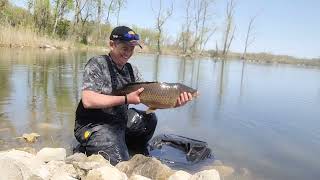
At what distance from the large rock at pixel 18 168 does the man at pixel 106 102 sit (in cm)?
122

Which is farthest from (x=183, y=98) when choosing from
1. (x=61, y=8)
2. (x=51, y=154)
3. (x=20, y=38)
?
(x=61, y=8)

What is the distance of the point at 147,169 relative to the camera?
13.8 ft

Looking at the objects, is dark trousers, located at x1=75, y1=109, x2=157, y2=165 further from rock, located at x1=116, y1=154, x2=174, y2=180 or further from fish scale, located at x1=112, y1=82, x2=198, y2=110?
fish scale, located at x1=112, y1=82, x2=198, y2=110

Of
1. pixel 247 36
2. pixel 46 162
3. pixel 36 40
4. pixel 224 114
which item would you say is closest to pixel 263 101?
pixel 224 114

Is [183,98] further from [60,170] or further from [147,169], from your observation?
[60,170]

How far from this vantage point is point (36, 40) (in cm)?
2992

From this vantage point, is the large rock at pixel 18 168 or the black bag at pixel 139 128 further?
the black bag at pixel 139 128

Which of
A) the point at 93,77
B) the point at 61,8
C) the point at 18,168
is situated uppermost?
the point at 61,8

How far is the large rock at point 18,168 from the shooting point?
10.4ft

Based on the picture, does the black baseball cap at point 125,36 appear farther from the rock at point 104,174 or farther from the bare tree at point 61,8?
the bare tree at point 61,8

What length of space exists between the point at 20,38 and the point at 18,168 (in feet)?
85.5

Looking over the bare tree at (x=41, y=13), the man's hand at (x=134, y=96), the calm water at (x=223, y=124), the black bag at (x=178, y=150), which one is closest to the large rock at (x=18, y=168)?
the man's hand at (x=134, y=96)

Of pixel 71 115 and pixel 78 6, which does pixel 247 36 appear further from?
pixel 71 115

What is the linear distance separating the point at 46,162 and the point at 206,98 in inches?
301
